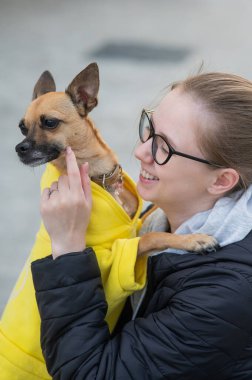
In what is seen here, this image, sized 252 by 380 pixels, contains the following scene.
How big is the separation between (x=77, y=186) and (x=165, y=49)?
4411 millimetres

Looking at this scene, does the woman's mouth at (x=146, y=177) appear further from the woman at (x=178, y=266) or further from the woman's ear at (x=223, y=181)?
the woman's ear at (x=223, y=181)

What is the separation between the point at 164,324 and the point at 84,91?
3.13 ft

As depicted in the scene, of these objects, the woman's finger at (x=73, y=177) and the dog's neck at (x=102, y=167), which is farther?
the dog's neck at (x=102, y=167)

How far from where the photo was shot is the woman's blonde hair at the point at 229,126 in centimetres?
135

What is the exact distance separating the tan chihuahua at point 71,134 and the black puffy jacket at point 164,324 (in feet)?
1.70

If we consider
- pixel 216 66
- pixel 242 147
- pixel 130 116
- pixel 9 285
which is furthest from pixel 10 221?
pixel 216 66

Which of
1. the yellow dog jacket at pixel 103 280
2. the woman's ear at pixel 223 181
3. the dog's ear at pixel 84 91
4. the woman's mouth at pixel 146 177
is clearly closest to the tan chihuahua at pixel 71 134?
the dog's ear at pixel 84 91

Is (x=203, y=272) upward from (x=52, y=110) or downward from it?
downward

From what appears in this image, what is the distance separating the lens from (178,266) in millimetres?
1325

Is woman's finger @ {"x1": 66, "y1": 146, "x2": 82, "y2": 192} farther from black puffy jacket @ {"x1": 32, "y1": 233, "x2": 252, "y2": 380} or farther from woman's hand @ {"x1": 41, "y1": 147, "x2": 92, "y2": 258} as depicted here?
black puffy jacket @ {"x1": 32, "y1": 233, "x2": 252, "y2": 380}

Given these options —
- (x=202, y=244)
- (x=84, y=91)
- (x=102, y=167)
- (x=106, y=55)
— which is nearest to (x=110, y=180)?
(x=102, y=167)

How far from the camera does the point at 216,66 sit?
517cm

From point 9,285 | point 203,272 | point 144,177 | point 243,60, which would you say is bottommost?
point 9,285

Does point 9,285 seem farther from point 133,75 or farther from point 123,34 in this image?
point 123,34
